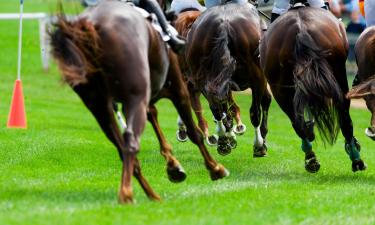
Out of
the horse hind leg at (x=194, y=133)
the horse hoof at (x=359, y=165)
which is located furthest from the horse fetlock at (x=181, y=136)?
the horse hind leg at (x=194, y=133)

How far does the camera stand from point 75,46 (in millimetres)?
8828

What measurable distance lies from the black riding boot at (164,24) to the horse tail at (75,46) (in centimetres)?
164

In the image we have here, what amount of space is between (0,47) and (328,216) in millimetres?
30482

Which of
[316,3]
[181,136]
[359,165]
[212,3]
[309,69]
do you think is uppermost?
[316,3]

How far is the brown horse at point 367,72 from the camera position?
39.0 feet

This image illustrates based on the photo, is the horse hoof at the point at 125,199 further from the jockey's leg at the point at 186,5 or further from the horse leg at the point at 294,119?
the jockey's leg at the point at 186,5

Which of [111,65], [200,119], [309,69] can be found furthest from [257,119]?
[111,65]

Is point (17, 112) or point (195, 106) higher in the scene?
point (195, 106)

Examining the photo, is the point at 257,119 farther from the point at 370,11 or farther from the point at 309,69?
the point at 309,69

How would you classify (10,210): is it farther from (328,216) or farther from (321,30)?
(321,30)

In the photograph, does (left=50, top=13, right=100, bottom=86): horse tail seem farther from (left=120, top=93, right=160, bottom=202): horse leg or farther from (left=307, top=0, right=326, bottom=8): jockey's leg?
(left=307, top=0, right=326, bottom=8): jockey's leg

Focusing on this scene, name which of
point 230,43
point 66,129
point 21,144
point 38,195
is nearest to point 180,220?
point 38,195

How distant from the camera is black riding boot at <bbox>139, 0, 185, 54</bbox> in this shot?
10469mm

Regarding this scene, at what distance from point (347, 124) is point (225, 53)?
1805 mm
